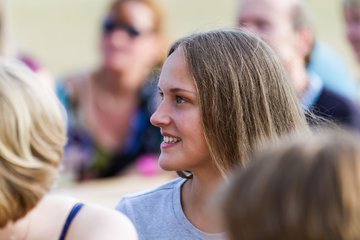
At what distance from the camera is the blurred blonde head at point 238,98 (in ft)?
9.95

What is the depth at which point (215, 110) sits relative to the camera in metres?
3.03

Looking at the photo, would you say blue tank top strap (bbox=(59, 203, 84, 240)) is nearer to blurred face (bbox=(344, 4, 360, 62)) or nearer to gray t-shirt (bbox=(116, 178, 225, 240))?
gray t-shirt (bbox=(116, 178, 225, 240))

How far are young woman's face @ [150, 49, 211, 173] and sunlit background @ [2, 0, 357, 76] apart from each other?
12594mm

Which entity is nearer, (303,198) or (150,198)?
(303,198)

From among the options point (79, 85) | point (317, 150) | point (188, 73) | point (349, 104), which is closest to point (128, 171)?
point (79, 85)

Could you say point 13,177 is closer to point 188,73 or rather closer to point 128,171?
point 188,73

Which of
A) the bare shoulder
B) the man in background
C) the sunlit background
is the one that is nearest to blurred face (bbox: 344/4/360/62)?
the man in background

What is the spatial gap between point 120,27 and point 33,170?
15.8 ft

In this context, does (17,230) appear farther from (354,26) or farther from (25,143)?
(354,26)

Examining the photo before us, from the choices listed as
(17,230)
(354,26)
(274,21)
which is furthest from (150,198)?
(354,26)

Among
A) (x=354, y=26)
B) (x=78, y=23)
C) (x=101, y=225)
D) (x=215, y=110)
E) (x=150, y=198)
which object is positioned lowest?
(x=78, y=23)

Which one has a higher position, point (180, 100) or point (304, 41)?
point (180, 100)

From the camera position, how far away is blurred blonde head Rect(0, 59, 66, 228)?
2588mm

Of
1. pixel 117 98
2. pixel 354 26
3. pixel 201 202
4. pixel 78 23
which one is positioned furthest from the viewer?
pixel 78 23
